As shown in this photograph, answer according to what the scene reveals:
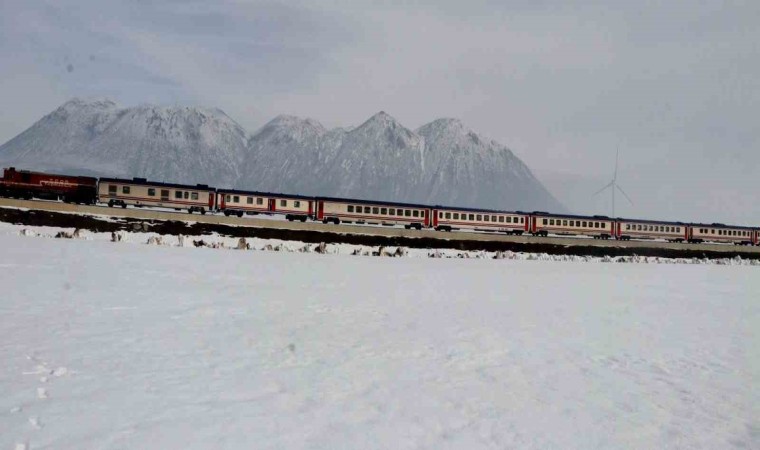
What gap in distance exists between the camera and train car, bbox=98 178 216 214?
47719 mm

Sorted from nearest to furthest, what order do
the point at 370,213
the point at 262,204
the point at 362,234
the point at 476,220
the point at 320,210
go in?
the point at 362,234
the point at 262,204
the point at 320,210
the point at 370,213
the point at 476,220

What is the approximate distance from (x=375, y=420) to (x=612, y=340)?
6.12 m

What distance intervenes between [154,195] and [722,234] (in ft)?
221

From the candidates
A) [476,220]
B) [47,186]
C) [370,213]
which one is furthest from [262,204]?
[476,220]

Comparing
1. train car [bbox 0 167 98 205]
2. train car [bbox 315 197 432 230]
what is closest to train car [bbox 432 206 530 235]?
train car [bbox 315 197 432 230]

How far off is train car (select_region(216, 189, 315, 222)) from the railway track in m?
1.44

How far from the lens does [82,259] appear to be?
1888cm

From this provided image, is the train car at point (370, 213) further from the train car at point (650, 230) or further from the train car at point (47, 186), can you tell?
the train car at point (650, 230)

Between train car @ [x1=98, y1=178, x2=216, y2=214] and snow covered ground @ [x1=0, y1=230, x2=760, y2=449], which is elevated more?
train car @ [x1=98, y1=178, x2=216, y2=214]

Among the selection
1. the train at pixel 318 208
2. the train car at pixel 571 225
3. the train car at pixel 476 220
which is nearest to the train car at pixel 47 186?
the train at pixel 318 208

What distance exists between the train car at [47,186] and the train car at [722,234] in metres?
67.7

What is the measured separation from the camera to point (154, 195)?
4850cm

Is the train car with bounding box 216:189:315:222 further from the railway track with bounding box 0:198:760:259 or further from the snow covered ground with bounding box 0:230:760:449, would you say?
the snow covered ground with bounding box 0:230:760:449

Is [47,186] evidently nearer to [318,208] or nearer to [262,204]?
[262,204]
